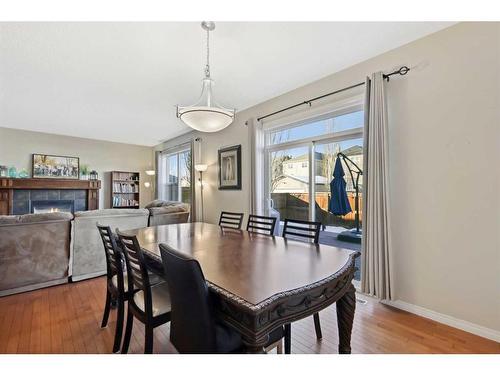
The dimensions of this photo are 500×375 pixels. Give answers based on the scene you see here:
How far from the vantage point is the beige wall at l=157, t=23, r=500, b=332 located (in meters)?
1.87

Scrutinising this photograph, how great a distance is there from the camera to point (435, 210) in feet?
7.02

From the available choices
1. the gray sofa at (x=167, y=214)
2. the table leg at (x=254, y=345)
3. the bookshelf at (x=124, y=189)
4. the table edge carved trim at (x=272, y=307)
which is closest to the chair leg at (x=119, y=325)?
the table edge carved trim at (x=272, y=307)

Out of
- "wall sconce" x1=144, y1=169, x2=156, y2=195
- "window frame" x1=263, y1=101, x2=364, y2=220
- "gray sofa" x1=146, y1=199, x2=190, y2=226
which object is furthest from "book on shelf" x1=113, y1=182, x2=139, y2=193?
"window frame" x1=263, y1=101, x2=364, y2=220

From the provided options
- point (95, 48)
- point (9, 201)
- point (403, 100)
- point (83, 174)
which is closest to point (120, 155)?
point (83, 174)

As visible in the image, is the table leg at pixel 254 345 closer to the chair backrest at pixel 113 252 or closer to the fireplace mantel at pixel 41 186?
the chair backrest at pixel 113 252

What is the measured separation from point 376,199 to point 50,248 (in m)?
3.75

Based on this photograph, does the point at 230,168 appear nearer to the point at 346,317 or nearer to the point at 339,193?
the point at 339,193

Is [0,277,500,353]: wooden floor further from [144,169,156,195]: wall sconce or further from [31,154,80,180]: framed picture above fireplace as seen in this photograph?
[144,169,156,195]: wall sconce

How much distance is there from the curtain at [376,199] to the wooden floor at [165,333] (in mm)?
277

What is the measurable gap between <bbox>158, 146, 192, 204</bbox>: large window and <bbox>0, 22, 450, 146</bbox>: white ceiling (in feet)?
6.81

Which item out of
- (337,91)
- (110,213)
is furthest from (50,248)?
(337,91)

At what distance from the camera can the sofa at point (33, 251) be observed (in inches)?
102
